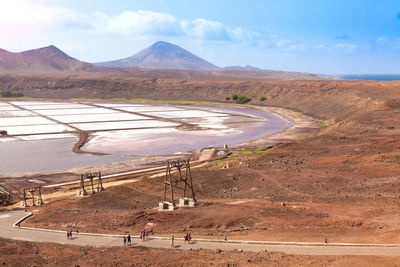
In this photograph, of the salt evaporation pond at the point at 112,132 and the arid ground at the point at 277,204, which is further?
the salt evaporation pond at the point at 112,132

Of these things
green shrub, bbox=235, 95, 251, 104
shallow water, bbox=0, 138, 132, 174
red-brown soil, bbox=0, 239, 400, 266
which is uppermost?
green shrub, bbox=235, 95, 251, 104

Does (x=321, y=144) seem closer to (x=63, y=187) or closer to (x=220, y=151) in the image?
(x=220, y=151)

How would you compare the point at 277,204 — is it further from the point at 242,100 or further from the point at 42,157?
the point at 242,100

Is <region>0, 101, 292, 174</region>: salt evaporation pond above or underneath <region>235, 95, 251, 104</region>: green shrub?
underneath

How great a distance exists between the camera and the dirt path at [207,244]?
22.5m

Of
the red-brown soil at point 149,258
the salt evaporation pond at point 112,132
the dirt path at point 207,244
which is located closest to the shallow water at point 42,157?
the salt evaporation pond at point 112,132

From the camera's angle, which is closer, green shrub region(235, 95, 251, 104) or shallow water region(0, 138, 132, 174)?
shallow water region(0, 138, 132, 174)

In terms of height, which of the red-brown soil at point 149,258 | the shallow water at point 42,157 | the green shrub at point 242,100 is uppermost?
the green shrub at point 242,100

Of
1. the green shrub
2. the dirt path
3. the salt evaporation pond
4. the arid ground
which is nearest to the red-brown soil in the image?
the arid ground

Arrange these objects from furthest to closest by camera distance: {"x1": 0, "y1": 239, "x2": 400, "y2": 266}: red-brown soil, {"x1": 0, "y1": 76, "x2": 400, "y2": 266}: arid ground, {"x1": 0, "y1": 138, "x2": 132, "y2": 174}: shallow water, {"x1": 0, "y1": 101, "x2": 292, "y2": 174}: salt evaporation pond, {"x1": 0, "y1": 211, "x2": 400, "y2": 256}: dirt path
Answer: {"x1": 0, "y1": 101, "x2": 292, "y2": 174}: salt evaporation pond < {"x1": 0, "y1": 138, "x2": 132, "y2": 174}: shallow water < {"x1": 0, "y1": 76, "x2": 400, "y2": 266}: arid ground < {"x1": 0, "y1": 211, "x2": 400, "y2": 256}: dirt path < {"x1": 0, "y1": 239, "x2": 400, "y2": 266}: red-brown soil

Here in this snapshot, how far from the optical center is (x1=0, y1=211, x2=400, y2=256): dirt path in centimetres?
2251

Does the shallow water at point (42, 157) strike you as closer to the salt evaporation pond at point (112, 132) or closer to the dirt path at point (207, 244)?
the salt evaporation pond at point (112, 132)

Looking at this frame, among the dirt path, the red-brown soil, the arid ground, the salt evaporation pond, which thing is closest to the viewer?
the red-brown soil

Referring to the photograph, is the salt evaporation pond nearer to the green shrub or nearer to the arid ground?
the arid ground
